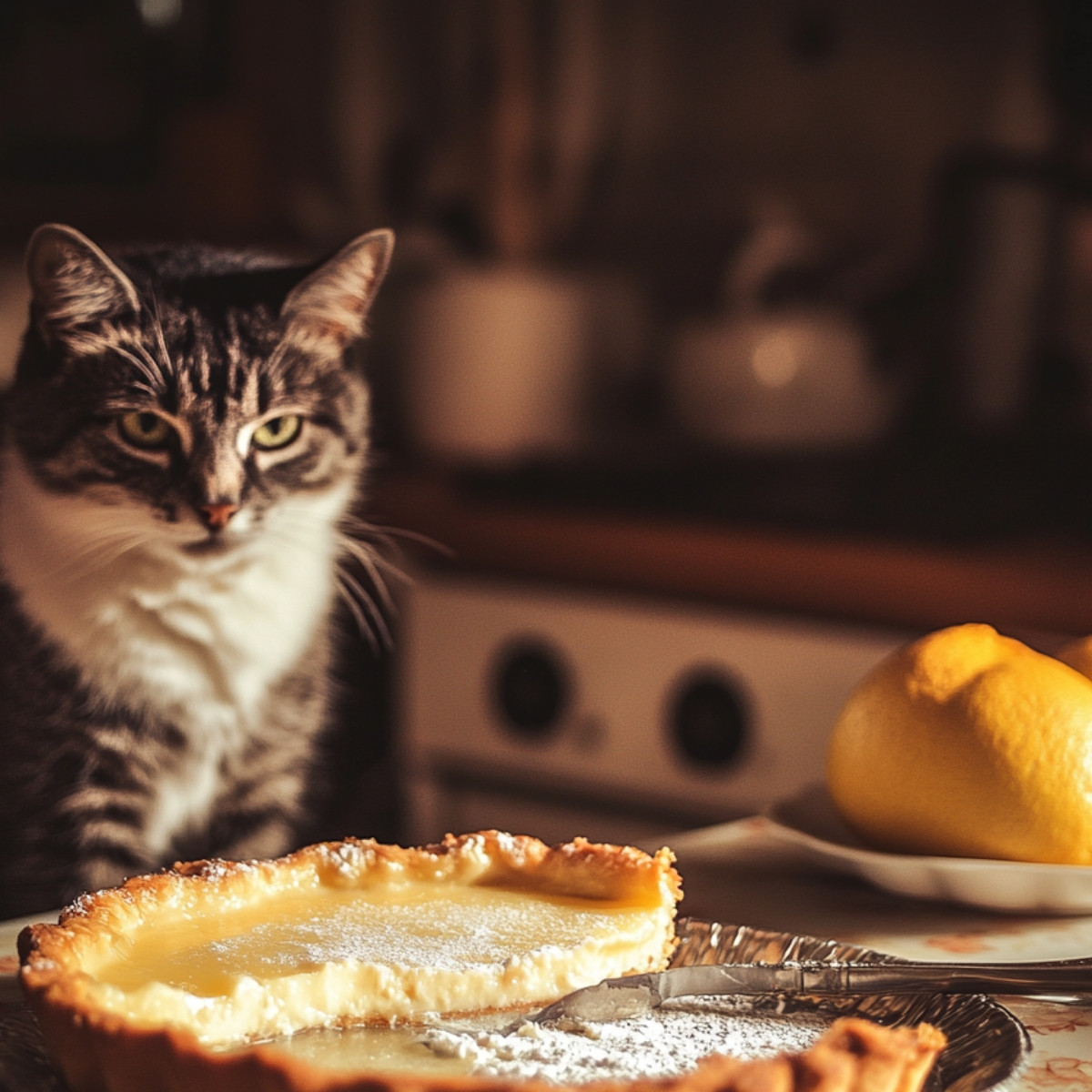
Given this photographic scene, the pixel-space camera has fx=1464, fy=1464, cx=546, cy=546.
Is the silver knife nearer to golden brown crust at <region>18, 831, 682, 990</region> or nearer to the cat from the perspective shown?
golden brown crust at <region>18, 831, 682, 990</region>

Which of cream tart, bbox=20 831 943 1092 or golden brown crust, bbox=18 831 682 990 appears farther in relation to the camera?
golden brown crust, bbox=18 831 682 990

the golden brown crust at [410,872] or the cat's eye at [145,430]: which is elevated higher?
the cat's eye at [145,430]

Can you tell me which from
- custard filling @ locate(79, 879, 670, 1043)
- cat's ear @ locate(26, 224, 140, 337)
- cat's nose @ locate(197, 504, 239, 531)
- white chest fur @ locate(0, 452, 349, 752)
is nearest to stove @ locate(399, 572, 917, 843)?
white chest fur @ locate(0, 452, 349, 752)

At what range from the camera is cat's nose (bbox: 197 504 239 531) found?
958 mm

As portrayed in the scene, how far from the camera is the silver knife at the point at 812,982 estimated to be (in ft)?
1.67

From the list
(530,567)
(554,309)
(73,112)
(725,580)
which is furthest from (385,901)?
(73,112)

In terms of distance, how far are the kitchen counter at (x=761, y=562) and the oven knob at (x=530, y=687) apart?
0.09m

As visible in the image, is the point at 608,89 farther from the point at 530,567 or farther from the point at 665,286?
the point at 530,567

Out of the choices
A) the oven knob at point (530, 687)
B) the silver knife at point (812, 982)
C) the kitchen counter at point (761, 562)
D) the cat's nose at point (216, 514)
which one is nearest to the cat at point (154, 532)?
the cat's nose at point (216, 514)

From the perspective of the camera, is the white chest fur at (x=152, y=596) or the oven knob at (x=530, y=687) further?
the oven knob at (x=530, y=687)

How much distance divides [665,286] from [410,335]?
1.44ft

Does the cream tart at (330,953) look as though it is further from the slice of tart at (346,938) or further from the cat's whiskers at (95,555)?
the cat's whiskers at (95,555)

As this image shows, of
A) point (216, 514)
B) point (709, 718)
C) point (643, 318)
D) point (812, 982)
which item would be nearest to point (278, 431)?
point (216, 514)

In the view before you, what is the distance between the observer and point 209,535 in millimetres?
974
